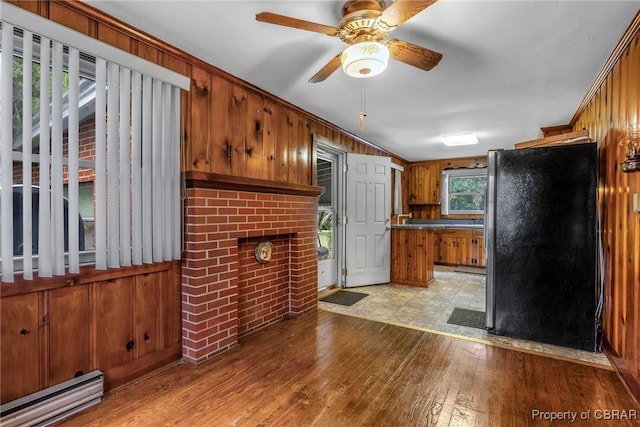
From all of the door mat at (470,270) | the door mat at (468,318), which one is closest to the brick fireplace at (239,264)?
the door mat at (468,318)

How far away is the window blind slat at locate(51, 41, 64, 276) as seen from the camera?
1.56 metres

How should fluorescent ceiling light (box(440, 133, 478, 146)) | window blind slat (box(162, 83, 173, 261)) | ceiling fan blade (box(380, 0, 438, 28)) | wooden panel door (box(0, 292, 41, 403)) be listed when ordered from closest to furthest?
ceiling fan blade (box(380, 0, 438, 28)) < wooden panel door (box(0, 292, 41, 403)) < window blind slat (box(162, 83, 173, 261)) < fluorescent ceiling light (box(440, 133, 478, 146))

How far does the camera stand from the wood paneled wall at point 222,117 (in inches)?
69.7

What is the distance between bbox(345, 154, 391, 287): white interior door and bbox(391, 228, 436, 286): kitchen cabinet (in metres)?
0.11

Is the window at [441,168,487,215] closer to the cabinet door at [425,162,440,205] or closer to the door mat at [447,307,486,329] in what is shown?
the cabinet door at [425,162,440,205]

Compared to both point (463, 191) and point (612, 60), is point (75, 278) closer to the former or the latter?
point (612, 60)

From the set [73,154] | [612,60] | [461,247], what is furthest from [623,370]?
[461,247]

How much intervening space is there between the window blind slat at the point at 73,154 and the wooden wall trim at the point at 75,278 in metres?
0.07

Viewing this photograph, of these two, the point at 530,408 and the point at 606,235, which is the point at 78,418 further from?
the point at 606,235

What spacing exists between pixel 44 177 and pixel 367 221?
367 cm

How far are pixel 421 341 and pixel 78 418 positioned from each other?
2331 mm

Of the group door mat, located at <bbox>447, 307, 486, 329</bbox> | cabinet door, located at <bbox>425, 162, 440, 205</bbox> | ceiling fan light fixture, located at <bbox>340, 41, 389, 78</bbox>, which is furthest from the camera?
cabinet door, located at <bbox>425, 162, 440, 205</bbox>

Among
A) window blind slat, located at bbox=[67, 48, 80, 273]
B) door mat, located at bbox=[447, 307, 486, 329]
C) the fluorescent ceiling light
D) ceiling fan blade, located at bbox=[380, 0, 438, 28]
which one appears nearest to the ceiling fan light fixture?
ceiling fan blade, located at bbox=[380, 0, 438, 28]

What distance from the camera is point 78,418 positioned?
1.59 m
